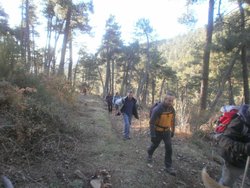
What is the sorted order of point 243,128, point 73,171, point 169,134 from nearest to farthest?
1. point 243,128
2. point 73,171
3. point 169,134

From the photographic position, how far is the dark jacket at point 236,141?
173 inches

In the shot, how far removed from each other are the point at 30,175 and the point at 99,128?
20.9 ft

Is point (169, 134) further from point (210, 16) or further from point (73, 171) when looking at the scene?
point (210, 16)

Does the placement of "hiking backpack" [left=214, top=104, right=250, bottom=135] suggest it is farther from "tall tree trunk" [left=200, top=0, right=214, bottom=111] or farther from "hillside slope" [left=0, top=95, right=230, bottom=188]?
"tall tree trunk" [left=200, top=0, right=214, bottom=111]

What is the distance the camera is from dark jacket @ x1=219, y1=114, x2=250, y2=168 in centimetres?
441

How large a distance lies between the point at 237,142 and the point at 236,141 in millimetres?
33

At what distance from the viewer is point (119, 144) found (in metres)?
9.62

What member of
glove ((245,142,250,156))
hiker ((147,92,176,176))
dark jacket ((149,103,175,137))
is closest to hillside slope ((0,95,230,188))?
hiker ((147,92,176,176))

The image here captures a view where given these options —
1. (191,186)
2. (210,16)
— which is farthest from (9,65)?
(210,16)

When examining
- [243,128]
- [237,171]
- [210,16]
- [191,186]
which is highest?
[210,16]

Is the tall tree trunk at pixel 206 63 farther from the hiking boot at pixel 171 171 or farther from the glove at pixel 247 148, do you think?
the glove at pixel 247 148

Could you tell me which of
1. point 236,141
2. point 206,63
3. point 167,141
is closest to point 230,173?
point 236,141

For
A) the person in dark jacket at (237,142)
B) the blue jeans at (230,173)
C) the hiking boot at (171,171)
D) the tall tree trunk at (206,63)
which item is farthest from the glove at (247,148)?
the tall tree trunk at (206,63)

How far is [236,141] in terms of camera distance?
14.6ft
